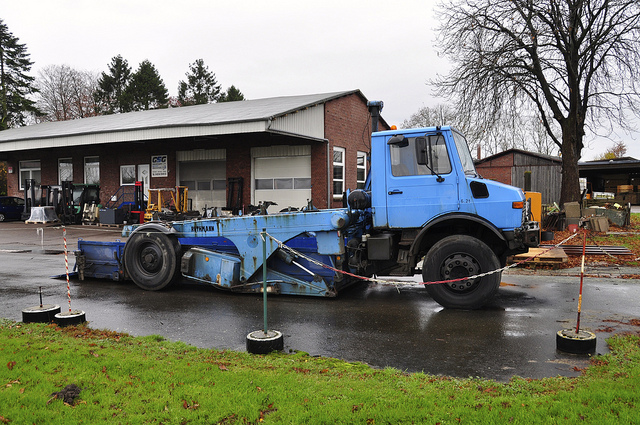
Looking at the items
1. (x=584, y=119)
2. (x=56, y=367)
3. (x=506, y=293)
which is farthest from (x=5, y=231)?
(x=584, y=119)

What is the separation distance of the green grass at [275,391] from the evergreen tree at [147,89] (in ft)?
182

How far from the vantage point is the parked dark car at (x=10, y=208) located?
28.3 metres

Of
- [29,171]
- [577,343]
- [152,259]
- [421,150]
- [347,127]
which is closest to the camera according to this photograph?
[577,343]

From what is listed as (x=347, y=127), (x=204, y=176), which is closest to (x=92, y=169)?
(x=204, y=176)

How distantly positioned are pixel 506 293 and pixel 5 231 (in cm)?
2286

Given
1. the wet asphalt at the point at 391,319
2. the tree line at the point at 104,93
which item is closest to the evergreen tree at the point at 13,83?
the tree line at the point at 104,93

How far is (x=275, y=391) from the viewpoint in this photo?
4.08 m

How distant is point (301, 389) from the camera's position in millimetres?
4125

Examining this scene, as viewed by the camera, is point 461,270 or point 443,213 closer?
point 461,270

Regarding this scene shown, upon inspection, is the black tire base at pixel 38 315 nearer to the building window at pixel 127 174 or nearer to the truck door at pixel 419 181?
the truck door at pixel 419 181

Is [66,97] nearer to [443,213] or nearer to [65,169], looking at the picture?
[65,169]

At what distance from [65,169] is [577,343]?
30.3 metres

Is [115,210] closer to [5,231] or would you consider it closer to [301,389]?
[5,231]

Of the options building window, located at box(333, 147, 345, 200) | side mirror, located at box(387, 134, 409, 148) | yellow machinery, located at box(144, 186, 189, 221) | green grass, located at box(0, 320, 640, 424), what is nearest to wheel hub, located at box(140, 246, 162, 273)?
green grass, located at box(0, 320, 640, 424)
